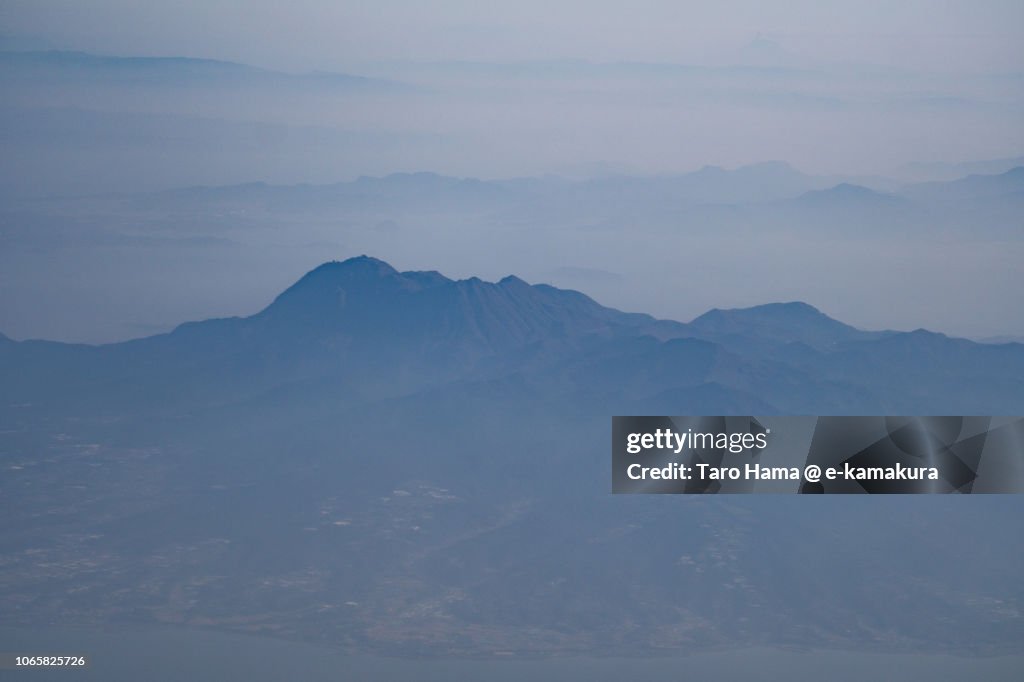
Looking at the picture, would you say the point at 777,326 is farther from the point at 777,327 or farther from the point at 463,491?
the point at 463,491

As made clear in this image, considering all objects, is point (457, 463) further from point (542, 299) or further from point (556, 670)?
point (556, 670)

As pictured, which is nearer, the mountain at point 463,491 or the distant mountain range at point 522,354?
the mountain at point 463,491

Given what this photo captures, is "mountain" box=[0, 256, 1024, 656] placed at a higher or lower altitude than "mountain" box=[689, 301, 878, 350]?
lower

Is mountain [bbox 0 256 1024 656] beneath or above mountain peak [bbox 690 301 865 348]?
beneath

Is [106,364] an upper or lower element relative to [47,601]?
upper

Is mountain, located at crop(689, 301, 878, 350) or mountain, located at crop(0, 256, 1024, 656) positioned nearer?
mountain, located at crop(0, 256, 1024, 656)

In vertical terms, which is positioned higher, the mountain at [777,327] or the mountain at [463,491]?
the mountain at [777,327]

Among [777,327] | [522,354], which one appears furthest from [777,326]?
[522,354]

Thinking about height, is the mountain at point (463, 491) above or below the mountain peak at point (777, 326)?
below

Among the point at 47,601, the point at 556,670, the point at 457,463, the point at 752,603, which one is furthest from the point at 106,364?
the point at 752,603
